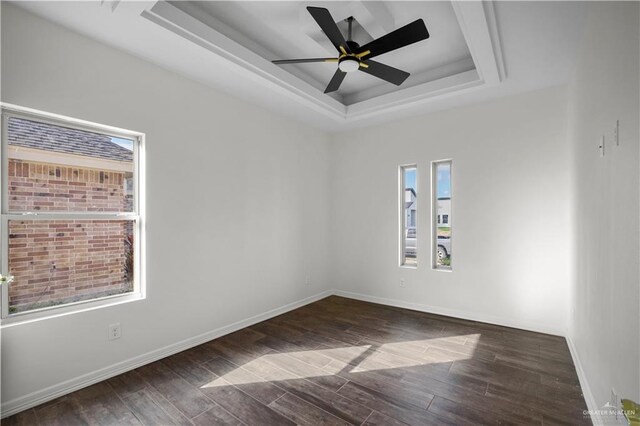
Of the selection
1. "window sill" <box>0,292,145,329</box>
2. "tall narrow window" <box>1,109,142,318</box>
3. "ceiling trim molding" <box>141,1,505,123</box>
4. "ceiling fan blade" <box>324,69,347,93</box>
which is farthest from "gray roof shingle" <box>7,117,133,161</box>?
"ceiling fan blade" <box>324,69,347,93</box>

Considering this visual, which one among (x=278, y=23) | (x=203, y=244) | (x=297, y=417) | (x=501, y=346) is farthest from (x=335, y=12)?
(x=501, y=346)

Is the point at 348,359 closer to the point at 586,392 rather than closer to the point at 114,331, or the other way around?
the point at 586,392

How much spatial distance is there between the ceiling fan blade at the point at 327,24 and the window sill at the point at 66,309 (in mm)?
2723

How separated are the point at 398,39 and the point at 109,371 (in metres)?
3.50

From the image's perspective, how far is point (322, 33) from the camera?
9.36 ft

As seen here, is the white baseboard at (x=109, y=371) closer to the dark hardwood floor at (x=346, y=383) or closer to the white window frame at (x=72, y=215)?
the dark hardwood floor at (x=346, y=383)

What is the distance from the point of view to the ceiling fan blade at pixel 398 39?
210 centimetres

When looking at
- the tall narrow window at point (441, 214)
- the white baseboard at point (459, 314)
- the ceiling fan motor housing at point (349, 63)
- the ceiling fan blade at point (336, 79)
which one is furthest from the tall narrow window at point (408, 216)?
the ceiling fan motor housing at point (349, 63)

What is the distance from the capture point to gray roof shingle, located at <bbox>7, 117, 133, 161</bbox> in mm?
2166

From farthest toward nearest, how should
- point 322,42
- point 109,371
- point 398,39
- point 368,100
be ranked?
point 368,100
point 322,42
point 109,371
point 398,39

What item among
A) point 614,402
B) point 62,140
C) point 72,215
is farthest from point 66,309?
point 614,402

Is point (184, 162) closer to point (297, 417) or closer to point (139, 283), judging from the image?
point (139, 283)

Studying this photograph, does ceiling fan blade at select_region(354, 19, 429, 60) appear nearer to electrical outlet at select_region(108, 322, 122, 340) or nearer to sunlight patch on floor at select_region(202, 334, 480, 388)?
sunlight patch on floor at select_region(202, 334, 480, 388)

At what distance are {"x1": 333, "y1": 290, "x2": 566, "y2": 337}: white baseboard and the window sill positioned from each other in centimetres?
313
